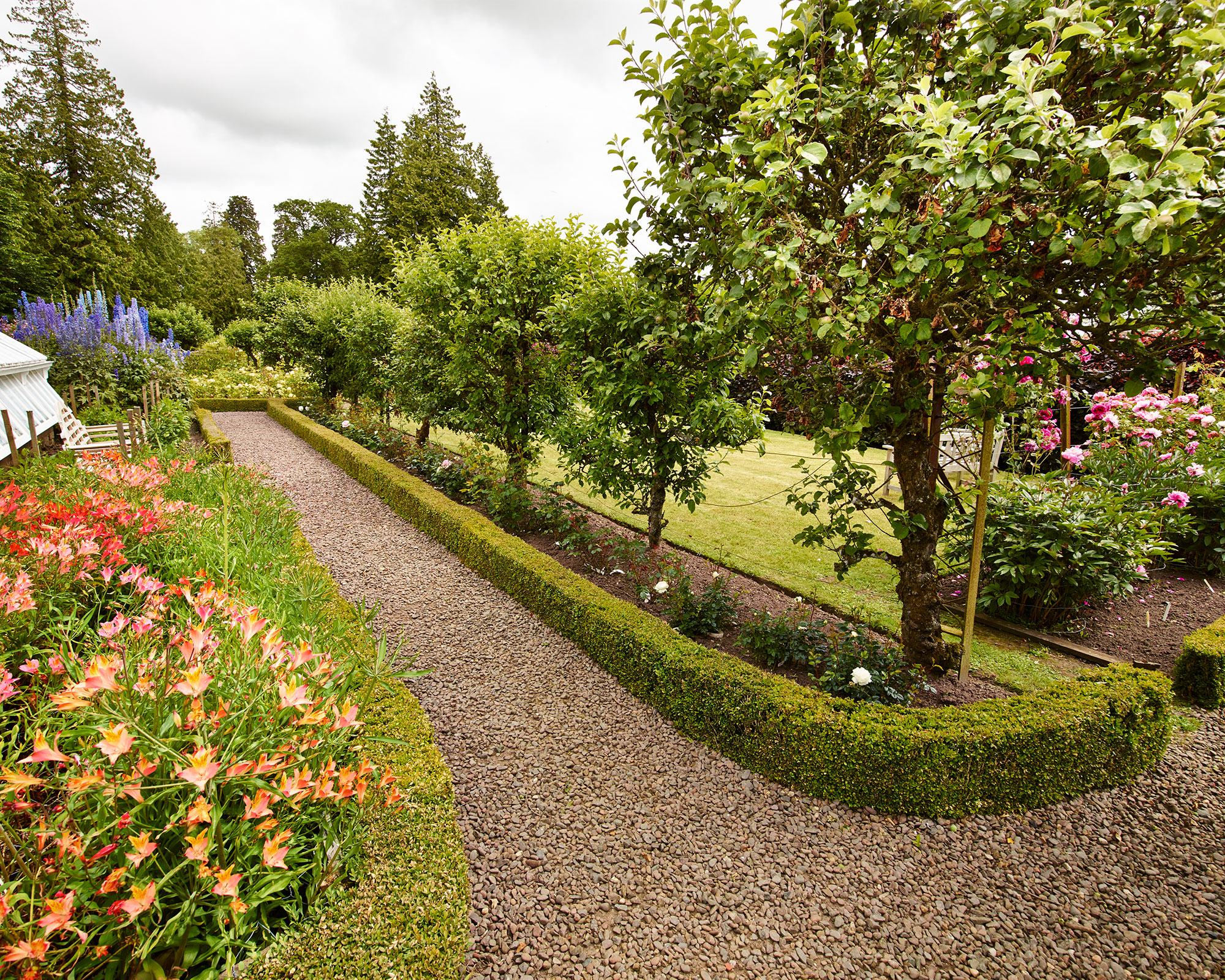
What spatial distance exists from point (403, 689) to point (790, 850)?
1.85 metres

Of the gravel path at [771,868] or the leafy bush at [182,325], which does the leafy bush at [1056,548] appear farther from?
the leafy bush at [182,325]

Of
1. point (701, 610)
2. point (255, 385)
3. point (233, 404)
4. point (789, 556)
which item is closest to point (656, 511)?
point (701, 610)

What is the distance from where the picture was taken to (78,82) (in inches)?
893

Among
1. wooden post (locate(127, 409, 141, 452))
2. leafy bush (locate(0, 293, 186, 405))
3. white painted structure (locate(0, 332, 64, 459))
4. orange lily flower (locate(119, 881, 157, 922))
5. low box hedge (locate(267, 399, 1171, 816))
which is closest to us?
orange lily flower (locate(119, 881, 157, 922))

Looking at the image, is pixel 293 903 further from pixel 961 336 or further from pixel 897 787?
pixel 961 336

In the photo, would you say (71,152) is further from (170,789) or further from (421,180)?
(170,789)

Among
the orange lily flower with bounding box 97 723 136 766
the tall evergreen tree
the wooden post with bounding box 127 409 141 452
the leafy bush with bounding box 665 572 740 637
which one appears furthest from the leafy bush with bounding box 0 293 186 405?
the tall evergreen tree

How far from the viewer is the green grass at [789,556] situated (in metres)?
3.66

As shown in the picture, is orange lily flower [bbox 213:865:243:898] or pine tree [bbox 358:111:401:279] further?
pine tree [bbox 358:111:401:279]

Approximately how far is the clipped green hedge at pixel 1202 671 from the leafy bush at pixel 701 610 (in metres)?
2.65

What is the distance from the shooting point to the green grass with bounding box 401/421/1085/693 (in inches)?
144

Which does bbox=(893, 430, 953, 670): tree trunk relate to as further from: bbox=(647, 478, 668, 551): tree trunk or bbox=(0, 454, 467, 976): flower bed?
bbox=(0, 454, 467, 976): flower bed

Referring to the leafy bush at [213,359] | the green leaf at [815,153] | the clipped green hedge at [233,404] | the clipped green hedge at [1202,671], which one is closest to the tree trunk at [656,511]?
Result: the green leaf at [815,153]

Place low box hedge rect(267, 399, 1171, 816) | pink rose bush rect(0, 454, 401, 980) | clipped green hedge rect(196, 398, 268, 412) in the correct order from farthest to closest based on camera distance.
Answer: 1. clipped green hedge rect(196, 398, 268, 412)
2. low box hedge rect(267, 399, 1171, 816)
3. pink rose bush rect(0, 454, 401, 980)
